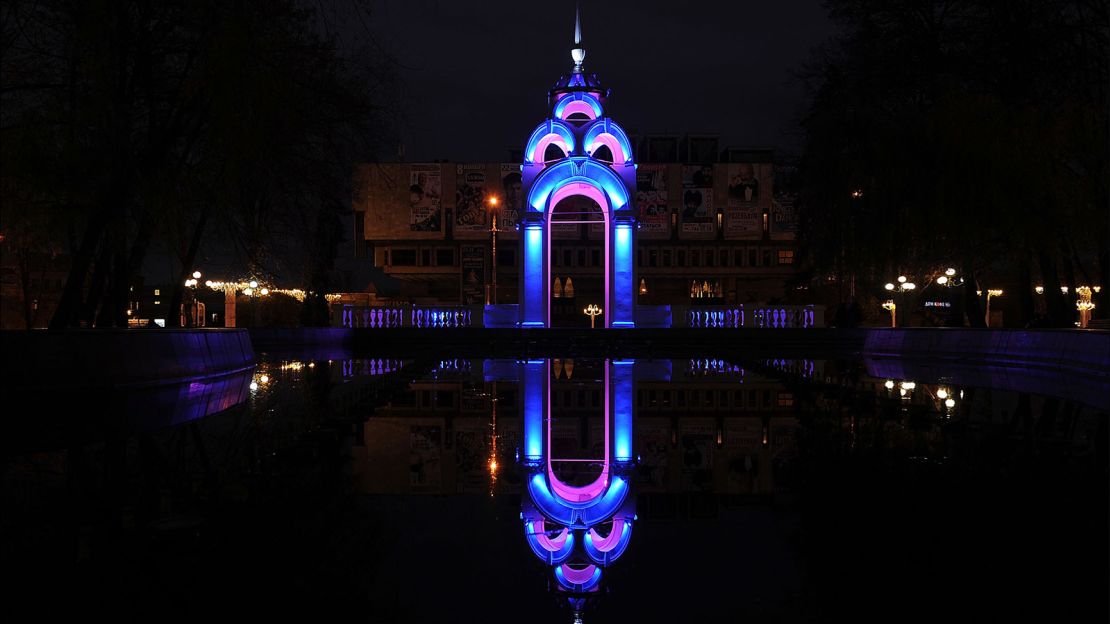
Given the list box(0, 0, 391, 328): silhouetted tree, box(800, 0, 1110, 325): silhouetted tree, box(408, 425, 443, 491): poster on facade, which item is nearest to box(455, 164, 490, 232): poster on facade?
box(800, 0, 1110, 325): silhouetted tree

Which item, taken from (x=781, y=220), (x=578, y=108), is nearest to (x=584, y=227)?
(x=781, y=220)

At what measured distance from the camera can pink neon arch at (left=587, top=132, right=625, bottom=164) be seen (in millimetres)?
35594

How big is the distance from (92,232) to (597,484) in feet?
33.0

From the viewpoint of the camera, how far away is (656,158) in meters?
76.8

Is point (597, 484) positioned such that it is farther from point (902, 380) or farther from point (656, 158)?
point (656, 158)

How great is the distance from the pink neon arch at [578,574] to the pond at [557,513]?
2 centimetres

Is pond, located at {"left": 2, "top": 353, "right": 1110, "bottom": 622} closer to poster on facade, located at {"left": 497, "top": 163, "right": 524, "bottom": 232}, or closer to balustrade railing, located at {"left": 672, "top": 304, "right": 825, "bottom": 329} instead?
balustrade railing, located at {"left": 672, "top": 304, "right": 825, "bottom": 329}

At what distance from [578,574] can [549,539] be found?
0.60 m

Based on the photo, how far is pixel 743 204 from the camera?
72.2 m

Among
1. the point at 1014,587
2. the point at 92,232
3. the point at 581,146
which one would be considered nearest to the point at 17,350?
the point at 92,232

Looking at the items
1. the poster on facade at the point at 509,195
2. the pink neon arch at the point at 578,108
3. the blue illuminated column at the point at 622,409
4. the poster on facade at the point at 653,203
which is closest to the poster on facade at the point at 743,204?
the poster on facade at the point at 653,203

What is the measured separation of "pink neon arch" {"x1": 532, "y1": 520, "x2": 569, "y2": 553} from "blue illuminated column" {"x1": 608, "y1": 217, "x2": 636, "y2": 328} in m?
30.1

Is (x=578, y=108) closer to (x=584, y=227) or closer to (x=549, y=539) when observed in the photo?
(x=549, y=539)

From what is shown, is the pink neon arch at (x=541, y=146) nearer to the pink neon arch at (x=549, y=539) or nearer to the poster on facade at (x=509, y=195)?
the pink neon arch at (x=549, y=539)
